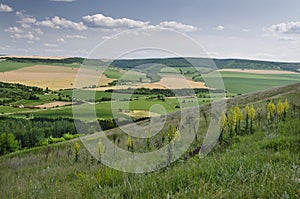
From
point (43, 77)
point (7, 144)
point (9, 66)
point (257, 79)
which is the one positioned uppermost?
point (9, 66)

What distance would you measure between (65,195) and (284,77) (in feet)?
501

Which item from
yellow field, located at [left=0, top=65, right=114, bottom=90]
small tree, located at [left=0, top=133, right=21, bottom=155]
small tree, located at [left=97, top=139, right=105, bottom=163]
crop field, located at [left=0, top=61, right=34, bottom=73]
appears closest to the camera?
small tree, located at [left=97, top=139, right=105, bottom=163]

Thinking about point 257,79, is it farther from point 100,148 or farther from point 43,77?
point 100,148

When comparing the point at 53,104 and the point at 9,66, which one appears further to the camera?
the point at 9,66

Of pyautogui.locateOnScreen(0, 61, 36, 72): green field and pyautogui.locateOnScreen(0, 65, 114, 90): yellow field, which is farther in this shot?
pyautogui.locateOnScreen(0, 61, 36, 72): green field

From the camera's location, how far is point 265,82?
422 ft

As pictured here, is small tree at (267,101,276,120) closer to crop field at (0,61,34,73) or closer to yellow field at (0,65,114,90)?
A: yellow field at (0,65,114,90)

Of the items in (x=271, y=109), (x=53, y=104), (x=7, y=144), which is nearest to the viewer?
(x=271, y=109)

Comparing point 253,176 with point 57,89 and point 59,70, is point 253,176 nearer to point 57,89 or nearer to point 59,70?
point 57,89

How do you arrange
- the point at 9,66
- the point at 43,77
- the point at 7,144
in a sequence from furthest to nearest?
the point at 9,66
the point at 43,77
the point at 7,144

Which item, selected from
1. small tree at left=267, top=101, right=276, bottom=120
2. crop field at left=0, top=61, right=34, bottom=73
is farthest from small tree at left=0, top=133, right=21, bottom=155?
crop field at left=0, top=61, right=34, bottom=73

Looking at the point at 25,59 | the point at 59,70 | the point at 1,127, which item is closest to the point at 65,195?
the point at 1,127

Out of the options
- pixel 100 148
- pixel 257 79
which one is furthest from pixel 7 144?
pixel 257 79

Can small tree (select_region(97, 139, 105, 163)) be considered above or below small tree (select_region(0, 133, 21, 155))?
above
